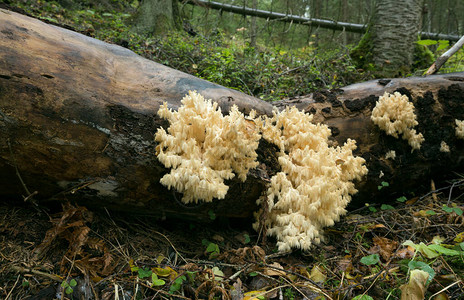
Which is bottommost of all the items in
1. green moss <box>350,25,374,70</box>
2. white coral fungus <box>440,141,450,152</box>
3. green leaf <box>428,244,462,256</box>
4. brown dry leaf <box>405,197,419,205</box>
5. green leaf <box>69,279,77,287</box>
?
brown dry leaf <box>405,197,419,205</box>

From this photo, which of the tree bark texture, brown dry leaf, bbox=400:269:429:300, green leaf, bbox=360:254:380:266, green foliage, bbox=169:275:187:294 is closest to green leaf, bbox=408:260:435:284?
brown dry leaf, bbox=400:269:429:300

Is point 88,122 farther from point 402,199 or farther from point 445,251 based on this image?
point 402,199

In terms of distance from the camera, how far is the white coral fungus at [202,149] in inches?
99.5

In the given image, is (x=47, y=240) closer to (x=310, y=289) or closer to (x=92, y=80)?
(x=92, y=80)

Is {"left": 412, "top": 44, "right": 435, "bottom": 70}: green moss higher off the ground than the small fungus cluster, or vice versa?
{"left": 412, "top": 44, "right": 435, "bottom": 70}: green moss

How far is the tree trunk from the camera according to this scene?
32.4ft

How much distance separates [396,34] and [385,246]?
20.8 feet

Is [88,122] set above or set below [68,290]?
above

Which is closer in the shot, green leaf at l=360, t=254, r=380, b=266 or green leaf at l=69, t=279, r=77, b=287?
green leaf at l=69, t=279, r=77, b=287

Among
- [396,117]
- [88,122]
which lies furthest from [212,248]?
[396,117]

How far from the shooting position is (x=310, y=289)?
2387 mm

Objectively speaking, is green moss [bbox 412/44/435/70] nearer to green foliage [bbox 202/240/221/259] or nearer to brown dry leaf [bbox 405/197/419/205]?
brown dry leaf [bbox 405/197/419/205]

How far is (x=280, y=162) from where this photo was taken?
3.27m

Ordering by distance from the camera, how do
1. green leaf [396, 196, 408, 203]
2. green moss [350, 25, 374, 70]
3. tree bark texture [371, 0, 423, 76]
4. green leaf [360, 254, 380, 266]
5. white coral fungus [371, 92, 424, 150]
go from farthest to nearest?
green moss [350, 25, 374, 70], tree bark texture [371, 0, 423, 76], green leaf [396, 196, 408, 203], white coral fungus [371, 92, 424, 150], green leaf [360, 254, 380, 266]
